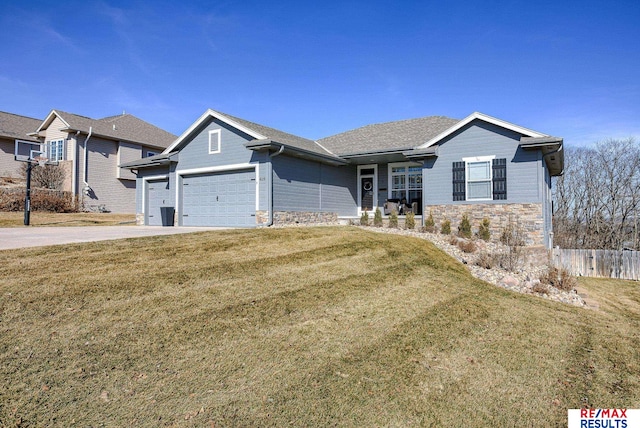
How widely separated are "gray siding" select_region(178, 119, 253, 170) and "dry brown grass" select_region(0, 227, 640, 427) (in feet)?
27.6

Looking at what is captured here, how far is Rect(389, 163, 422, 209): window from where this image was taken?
17.3 m

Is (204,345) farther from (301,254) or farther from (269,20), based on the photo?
(269,20)

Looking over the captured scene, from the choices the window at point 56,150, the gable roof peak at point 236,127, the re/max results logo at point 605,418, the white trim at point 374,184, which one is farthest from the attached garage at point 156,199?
the re/max results logo at point 605,418

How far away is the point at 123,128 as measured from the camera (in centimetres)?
2750

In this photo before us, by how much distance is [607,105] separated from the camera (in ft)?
64.7

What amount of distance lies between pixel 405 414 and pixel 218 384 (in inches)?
67.9

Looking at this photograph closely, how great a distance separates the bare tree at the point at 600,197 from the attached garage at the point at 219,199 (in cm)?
2004

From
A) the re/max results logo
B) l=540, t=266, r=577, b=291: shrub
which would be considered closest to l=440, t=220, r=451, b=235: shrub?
l=540, t=266, r=577, b=291: shrub

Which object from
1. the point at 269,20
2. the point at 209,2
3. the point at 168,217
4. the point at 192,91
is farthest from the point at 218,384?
the point at 192,91

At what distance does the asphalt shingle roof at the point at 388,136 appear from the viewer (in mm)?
17130

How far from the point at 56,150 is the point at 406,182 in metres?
22.7

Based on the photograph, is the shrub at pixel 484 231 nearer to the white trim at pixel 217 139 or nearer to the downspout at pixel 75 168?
the white trim at pixel 217 139

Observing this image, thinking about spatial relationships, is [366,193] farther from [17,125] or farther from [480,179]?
[17,125]

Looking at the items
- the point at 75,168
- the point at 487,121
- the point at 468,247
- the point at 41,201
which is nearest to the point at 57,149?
the point at 75,168
